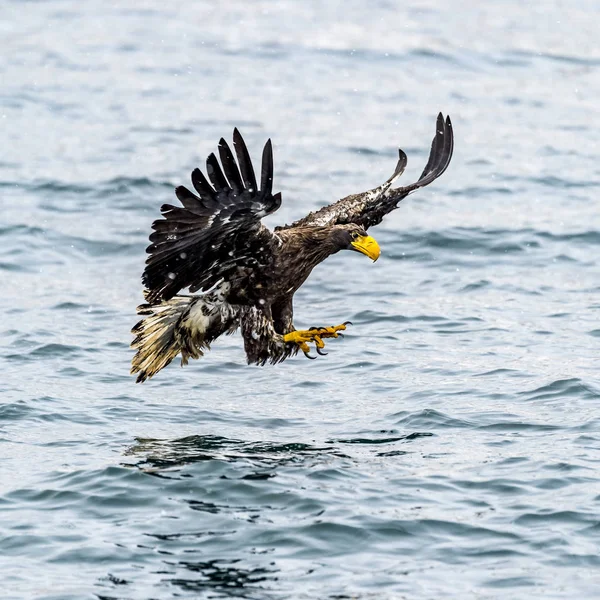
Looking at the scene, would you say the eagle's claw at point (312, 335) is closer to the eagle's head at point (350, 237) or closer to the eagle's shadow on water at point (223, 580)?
the eagle's head at point (350, 237)

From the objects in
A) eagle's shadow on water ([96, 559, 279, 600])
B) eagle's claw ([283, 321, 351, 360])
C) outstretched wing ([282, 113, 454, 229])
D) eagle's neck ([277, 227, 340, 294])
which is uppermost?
outstretched wing ([282, 113, 454, 229])

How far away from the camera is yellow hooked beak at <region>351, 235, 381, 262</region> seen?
822 cm

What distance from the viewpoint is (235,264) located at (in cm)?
837

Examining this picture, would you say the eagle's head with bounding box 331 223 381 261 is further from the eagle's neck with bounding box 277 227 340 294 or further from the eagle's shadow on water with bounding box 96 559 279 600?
the eagle's shadow on water with bounding box 96 559 279 600

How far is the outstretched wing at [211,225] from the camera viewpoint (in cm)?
735

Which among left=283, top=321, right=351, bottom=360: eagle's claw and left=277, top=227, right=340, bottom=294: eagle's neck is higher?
left=277, top=227, right=340, bottom=294: eagle's neck

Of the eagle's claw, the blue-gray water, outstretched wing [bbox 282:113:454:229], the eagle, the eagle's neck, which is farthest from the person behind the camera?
outstretched wing [bbox 282:113:454:229]

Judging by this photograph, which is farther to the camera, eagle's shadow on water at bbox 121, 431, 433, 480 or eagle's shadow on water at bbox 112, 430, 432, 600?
eagle's shadow on water at bbox 121, 431, 433, 480

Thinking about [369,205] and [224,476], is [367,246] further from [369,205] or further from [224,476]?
[224,476]

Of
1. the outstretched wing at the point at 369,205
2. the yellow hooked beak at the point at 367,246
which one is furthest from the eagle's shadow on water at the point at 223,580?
the outstretched wing at the point at 369,205

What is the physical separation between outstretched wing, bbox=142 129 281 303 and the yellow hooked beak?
0.58m

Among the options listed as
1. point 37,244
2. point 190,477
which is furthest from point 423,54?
point 190,477

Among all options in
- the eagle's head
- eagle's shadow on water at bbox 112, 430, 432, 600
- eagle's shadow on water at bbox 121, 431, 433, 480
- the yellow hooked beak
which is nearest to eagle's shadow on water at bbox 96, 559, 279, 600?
eagle's shadow on water at bbox 112, 430, 432, 600

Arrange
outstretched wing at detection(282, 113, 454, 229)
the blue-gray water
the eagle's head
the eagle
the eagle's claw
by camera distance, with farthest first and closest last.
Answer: outstretched wing at detection(282, 113, 454, 229) < the eagle's head < the eagle's claw < the eagle < the blue-gray water
